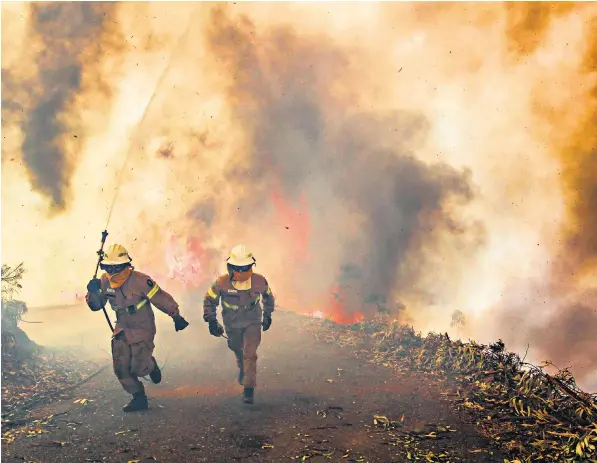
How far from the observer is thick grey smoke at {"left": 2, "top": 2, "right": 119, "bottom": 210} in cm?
1396

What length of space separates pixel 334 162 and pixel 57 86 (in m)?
10.1

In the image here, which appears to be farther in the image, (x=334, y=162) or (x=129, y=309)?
(x=334, y=162)

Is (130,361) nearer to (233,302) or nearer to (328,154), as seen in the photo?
(233,302)

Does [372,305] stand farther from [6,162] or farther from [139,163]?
[6,162]

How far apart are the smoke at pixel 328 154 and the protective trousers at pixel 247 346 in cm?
675

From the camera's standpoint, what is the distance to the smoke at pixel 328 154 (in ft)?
46.8

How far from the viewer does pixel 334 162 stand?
56.3 ft

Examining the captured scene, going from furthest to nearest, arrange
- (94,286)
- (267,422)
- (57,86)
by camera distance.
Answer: (57,86) < (94,286) < (267,422)

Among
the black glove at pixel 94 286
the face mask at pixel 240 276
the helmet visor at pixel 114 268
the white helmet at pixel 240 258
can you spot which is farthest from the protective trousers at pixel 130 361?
the white helmet at pixel 240 258

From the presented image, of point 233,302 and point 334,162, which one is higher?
point 334,162

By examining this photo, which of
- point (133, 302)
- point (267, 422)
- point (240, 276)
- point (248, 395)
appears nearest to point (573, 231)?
point (240, 276)

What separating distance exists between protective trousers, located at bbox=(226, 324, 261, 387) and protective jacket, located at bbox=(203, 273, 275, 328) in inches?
4.0

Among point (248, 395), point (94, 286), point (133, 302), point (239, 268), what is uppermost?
point (239, 268)

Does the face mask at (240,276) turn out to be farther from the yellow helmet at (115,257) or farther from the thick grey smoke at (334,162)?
the thick grey smoke at (334,162)
